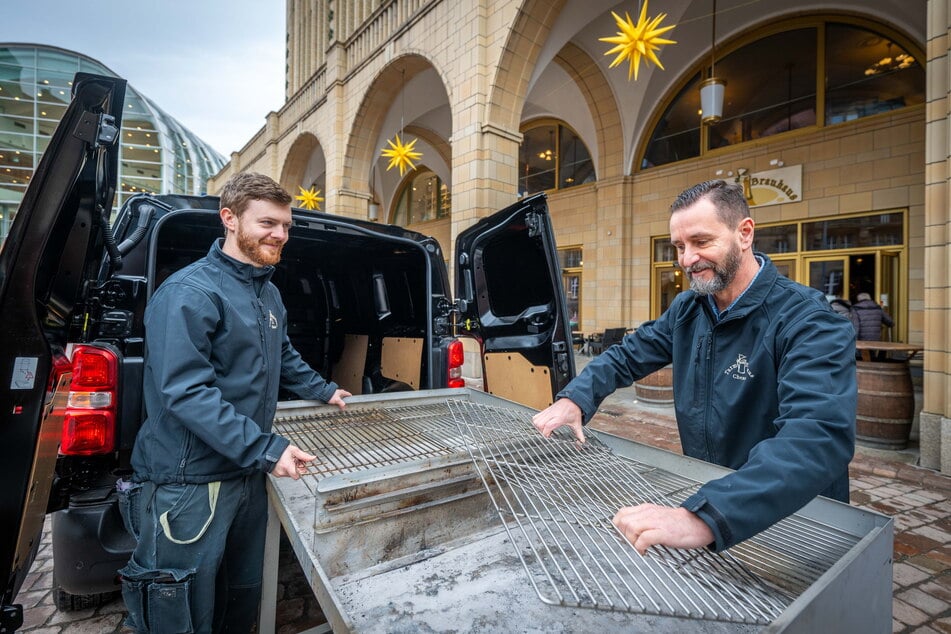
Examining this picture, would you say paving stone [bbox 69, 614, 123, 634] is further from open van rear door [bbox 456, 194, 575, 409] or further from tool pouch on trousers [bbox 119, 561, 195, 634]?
open van rear door [bbox 456, 194, 575, 409]

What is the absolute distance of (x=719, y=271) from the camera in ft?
5.05

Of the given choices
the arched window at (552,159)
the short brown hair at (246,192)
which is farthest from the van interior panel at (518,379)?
the arched window at (552,159)

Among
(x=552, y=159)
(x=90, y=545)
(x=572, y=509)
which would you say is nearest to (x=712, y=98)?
(x=552, y=159)

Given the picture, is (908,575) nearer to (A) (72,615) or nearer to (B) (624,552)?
(B) (624,552)

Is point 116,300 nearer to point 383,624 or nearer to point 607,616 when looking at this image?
point 383,624

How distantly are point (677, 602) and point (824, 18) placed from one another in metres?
11.6

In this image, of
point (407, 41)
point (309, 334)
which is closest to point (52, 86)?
point (407, 41)

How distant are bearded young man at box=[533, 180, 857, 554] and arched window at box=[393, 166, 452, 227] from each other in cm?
1698

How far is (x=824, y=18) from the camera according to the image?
8.50m

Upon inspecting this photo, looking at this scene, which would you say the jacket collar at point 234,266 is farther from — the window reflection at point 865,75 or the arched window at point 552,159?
the arched window at point 552,159

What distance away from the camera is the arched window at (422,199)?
1838 cm

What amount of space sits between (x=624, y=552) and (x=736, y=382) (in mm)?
761

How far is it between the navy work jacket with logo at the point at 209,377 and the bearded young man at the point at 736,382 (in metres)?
1.04

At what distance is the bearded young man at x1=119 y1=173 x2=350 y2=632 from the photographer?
144cm
